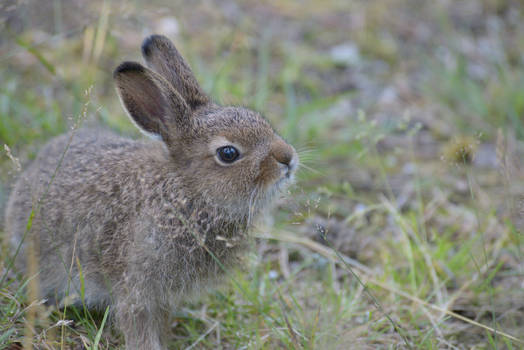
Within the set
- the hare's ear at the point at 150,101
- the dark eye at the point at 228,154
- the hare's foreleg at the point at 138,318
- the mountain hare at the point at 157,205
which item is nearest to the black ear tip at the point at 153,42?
the mountain hare at the point at 157,205

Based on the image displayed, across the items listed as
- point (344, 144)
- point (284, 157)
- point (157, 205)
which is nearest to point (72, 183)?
point (157, 205)

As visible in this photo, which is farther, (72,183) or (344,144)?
(344,144)

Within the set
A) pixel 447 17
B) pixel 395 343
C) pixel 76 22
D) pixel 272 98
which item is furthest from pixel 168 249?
pixel 447 17

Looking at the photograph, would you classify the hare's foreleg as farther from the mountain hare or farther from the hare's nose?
the hare's nose

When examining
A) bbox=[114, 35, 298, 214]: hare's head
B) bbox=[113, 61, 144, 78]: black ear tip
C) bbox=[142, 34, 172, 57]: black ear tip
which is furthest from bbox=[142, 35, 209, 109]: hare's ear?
bbox=[113, 61, 144, 78]: black ear tip

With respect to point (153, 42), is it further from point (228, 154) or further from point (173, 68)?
point (228, 154)

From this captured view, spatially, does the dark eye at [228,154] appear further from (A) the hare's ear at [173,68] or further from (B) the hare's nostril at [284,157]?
(A) the hare's ear at [173,68]
